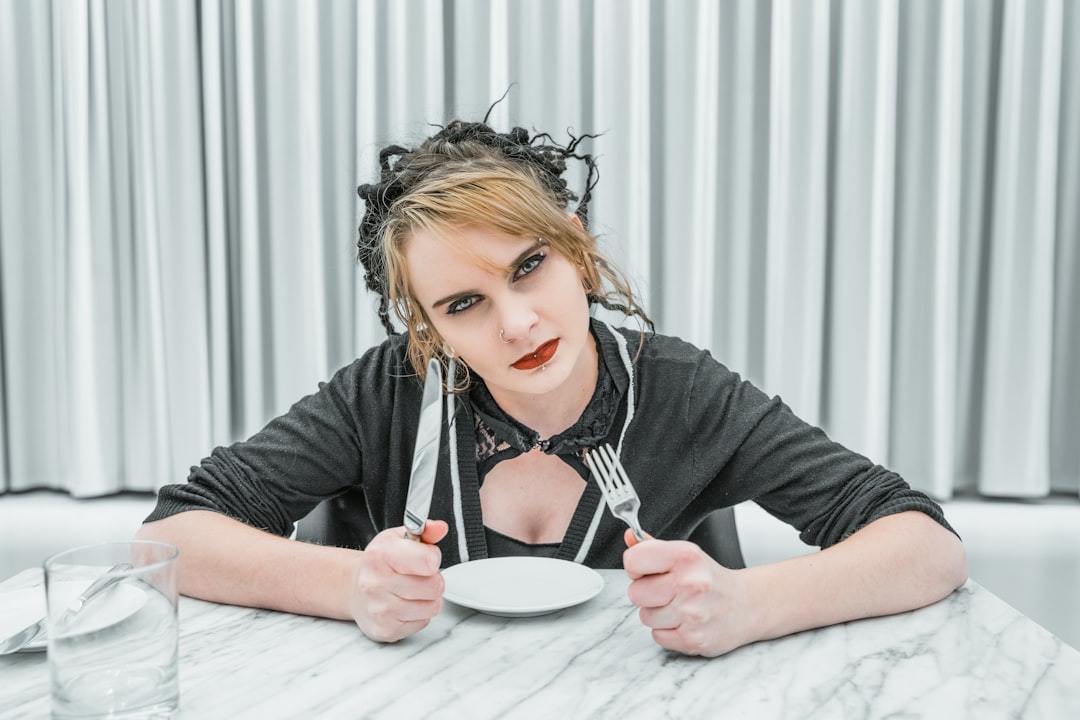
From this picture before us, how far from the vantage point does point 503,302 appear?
111 centimetres

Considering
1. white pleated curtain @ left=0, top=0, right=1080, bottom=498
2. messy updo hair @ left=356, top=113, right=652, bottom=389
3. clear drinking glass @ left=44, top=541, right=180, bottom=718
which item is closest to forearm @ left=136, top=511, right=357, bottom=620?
clear drinking glass @ left=44, top=541, right=180, bottom=718

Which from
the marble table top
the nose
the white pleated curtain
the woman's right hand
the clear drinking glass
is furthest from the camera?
the white pleated curtain

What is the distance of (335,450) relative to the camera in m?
1.34

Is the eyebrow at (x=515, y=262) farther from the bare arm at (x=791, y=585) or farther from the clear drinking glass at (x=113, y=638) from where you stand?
the clear drinking glass at (x=113, y=638)

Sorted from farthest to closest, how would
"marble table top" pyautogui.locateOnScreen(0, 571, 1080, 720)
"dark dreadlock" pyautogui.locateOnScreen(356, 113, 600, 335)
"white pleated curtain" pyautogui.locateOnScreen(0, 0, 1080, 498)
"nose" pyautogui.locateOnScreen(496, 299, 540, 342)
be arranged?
"white pleated curtain" pyautogui.locateOnScreen(0, 0, 1080, 498) < "dark dreadlock" pyautogui.locateOnScreen(356, 113, 600, 335) < "nose" pyautogui.locateOnScreen(496, 299, 540, 342) < "marble table top" pyautogui.locateOnScreen(0, 571, 1080, 720)

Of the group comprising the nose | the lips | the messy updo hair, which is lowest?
the lips

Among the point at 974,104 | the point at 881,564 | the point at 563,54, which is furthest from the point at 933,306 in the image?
the point at 881,564

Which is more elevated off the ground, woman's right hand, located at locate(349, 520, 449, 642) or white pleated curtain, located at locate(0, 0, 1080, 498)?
white pleated curtain, located at locate(0, 0, 1080, 498)

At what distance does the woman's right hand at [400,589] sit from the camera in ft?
2.75

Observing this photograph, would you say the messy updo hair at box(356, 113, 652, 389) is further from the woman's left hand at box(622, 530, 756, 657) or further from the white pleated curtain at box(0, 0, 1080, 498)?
the white pleated curtain at box(0, 0, 1080, 498)

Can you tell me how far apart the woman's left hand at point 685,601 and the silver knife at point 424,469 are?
0.65ft

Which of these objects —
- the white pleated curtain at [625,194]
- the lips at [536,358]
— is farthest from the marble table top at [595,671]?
the white pleated curtain at [625,194]

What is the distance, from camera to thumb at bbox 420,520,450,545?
2.80 ft

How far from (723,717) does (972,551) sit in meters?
2.05
